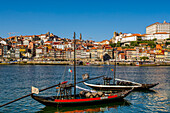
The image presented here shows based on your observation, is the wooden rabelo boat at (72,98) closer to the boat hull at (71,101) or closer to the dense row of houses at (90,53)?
the boat hull at (71,101)

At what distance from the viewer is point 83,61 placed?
126375 mm

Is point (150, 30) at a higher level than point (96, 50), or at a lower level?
higher

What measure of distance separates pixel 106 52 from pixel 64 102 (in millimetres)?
113779

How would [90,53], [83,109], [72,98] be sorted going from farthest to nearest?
[90,53] → [72,98] → [83,109]

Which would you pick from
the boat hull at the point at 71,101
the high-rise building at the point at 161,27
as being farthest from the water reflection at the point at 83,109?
the high-rise building at the point at 161,27

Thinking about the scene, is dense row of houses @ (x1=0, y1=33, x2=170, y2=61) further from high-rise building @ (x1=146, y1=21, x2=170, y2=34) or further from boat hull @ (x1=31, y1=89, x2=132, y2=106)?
boat hull @ (x1=31, y1=89, x2=132, y2=106)

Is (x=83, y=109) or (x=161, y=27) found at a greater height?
(x=161, y=27)

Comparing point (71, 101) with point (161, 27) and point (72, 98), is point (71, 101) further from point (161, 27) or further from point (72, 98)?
point (161, 27)

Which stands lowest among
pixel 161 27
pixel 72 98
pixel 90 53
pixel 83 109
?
pixel 83 109

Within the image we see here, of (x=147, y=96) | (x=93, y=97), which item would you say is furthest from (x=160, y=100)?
(x=93, y=97)

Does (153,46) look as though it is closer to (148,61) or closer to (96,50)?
(148,61)

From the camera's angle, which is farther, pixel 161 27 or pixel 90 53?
pixel 161 27

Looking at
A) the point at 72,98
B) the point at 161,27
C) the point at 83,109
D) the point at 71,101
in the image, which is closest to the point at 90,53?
the point at 161,27

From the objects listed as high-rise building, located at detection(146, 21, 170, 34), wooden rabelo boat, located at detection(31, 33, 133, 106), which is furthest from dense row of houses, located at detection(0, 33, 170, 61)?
wooden rabelo boat, located at detection(31, 33, 133, 106)
